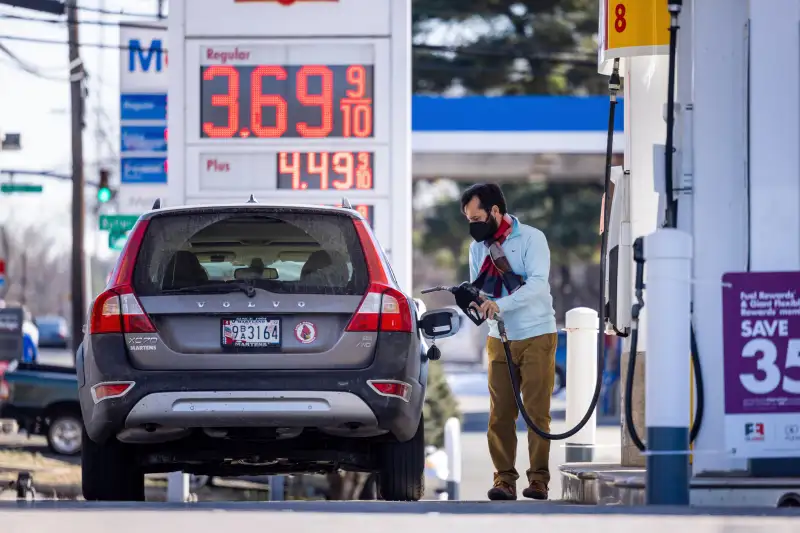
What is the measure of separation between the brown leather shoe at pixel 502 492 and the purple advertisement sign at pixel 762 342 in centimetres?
249

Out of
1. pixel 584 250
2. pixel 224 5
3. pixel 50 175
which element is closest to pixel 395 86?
pixel 224 5

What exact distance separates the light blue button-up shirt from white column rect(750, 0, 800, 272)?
1.90 meters

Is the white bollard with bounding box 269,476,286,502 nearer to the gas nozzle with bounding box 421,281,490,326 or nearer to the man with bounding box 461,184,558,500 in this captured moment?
the man with bounding box 461,184,558,500

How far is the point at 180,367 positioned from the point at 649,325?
2302 millimetres

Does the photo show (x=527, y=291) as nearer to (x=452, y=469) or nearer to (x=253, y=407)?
(x=253, y=407)

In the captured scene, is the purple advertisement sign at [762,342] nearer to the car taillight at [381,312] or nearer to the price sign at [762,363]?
the price sign at [762,363]

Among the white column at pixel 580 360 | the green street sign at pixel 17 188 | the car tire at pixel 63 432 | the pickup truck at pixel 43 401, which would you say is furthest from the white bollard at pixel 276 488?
the green street sign at pixel 17 188

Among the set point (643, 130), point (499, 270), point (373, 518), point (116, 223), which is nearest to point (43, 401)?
point (116, 223)

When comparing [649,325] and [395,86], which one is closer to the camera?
[649,325]

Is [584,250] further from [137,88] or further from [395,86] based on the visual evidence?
[395,86]

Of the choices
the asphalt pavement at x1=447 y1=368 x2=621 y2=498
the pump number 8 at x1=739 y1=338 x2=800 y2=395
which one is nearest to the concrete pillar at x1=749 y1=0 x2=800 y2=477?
the pump number 8 at x1=739 y1=338 x2=800 y2=395

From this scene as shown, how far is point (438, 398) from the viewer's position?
2569 cm

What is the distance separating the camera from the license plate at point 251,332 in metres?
8.17

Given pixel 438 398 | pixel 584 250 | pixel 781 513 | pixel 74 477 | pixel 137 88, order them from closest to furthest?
pixel 781 513 → pixel 74 477 → pixel 438 398 → pixel 137 88 → pixel 584 250
